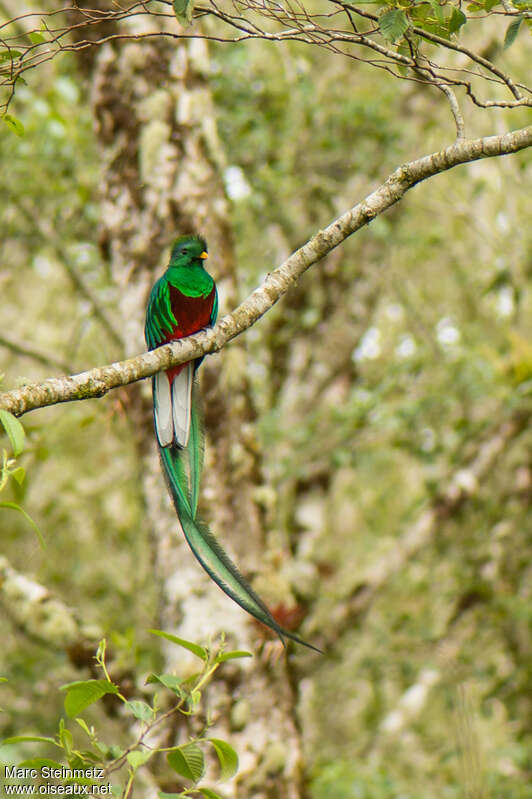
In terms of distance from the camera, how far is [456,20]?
63.4 inches

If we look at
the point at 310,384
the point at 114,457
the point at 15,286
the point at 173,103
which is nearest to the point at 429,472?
the point at 310,384

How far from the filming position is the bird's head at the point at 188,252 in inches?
90.2


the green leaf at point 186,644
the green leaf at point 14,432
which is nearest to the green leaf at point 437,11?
the green leaf at point 14,432

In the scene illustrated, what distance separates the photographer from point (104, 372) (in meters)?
1.53

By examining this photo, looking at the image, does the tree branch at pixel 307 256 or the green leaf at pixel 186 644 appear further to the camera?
the tree branch at pixel 307 256

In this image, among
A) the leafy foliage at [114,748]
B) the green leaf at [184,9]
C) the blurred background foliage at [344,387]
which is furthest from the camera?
the blurred background foliage at [344,387]

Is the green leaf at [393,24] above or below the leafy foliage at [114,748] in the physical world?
above

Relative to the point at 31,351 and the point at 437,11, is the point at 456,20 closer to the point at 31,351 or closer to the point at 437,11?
the point at 437,11

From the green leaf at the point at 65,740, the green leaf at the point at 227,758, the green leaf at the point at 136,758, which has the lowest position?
the green leaf at the point at 136,758

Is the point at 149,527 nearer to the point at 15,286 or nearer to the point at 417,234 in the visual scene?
the point at 417,234

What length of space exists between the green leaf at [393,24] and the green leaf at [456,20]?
11 centimetres

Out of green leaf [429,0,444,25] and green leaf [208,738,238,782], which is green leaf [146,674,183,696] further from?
green leaf [429,0,444,25]

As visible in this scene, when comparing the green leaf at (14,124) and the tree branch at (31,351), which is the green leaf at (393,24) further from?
the tree branch at (31,351)

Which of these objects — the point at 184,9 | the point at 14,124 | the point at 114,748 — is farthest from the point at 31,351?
the point at 114,748
